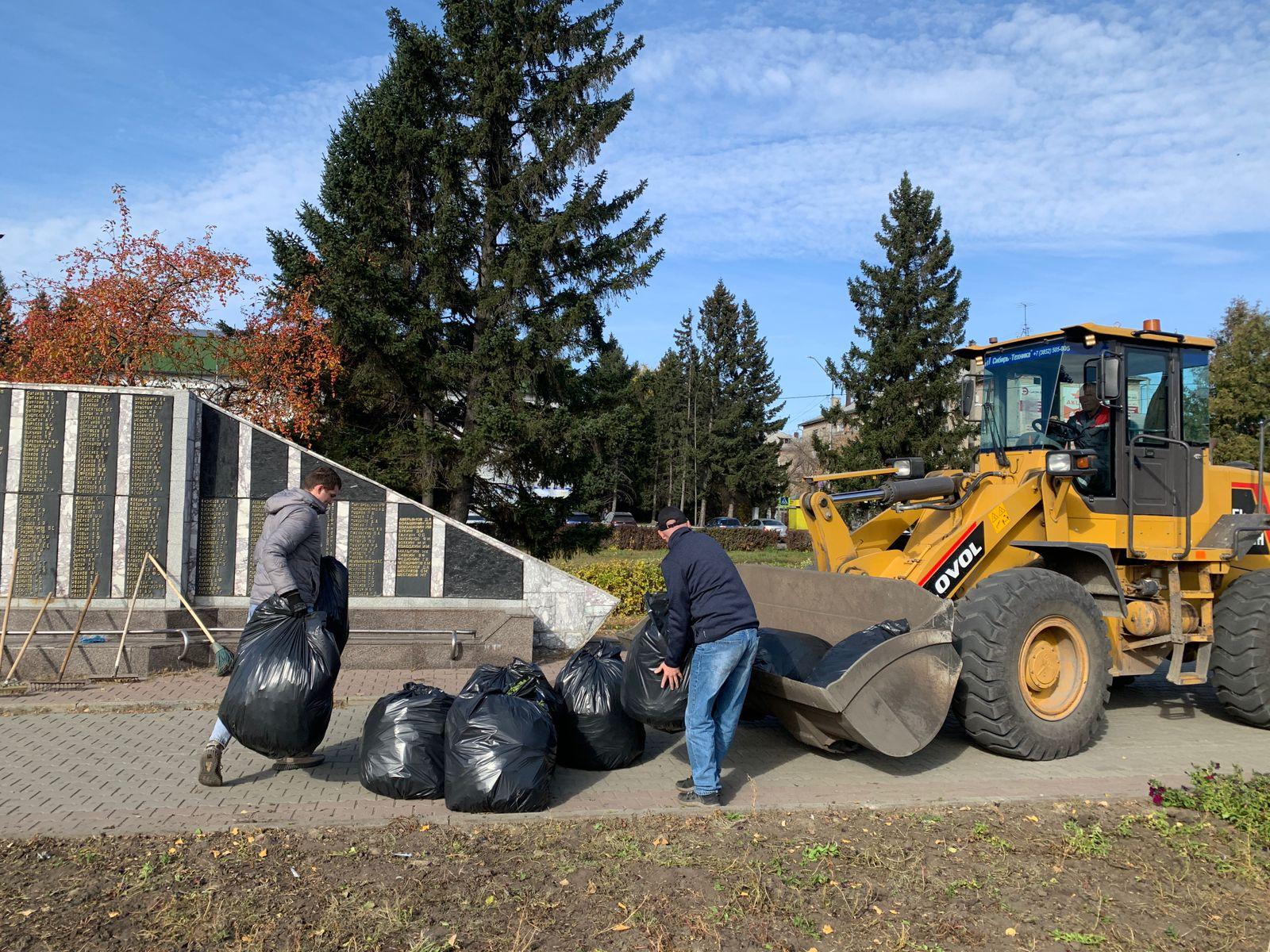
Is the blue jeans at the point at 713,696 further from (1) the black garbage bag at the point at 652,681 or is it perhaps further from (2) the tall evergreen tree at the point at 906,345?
(2) the tall evergreen tree at the point at 906,345

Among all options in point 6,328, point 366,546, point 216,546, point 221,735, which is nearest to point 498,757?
point 221,735

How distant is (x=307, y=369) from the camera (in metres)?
16.8

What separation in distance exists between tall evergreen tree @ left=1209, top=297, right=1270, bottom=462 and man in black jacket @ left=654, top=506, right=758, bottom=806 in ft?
87.9

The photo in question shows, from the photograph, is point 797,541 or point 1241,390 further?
point 797,541

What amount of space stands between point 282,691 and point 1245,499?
7959mm

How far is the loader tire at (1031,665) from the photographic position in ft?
20.2

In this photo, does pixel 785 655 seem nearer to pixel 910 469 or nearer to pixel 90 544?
pixel 910 469

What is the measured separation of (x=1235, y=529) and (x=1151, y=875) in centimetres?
434

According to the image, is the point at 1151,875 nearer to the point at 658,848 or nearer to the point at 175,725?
the point at 658,848

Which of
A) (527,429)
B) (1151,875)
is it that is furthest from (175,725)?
(527,429)

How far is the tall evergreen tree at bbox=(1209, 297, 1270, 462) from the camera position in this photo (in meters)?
27.8

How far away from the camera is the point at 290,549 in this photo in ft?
19.1

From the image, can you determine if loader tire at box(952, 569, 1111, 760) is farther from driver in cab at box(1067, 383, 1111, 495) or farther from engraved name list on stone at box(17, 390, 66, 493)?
engraved name list on stone at box(17, 390, 66, 493)

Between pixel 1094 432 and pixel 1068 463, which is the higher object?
pixel 1094 432
